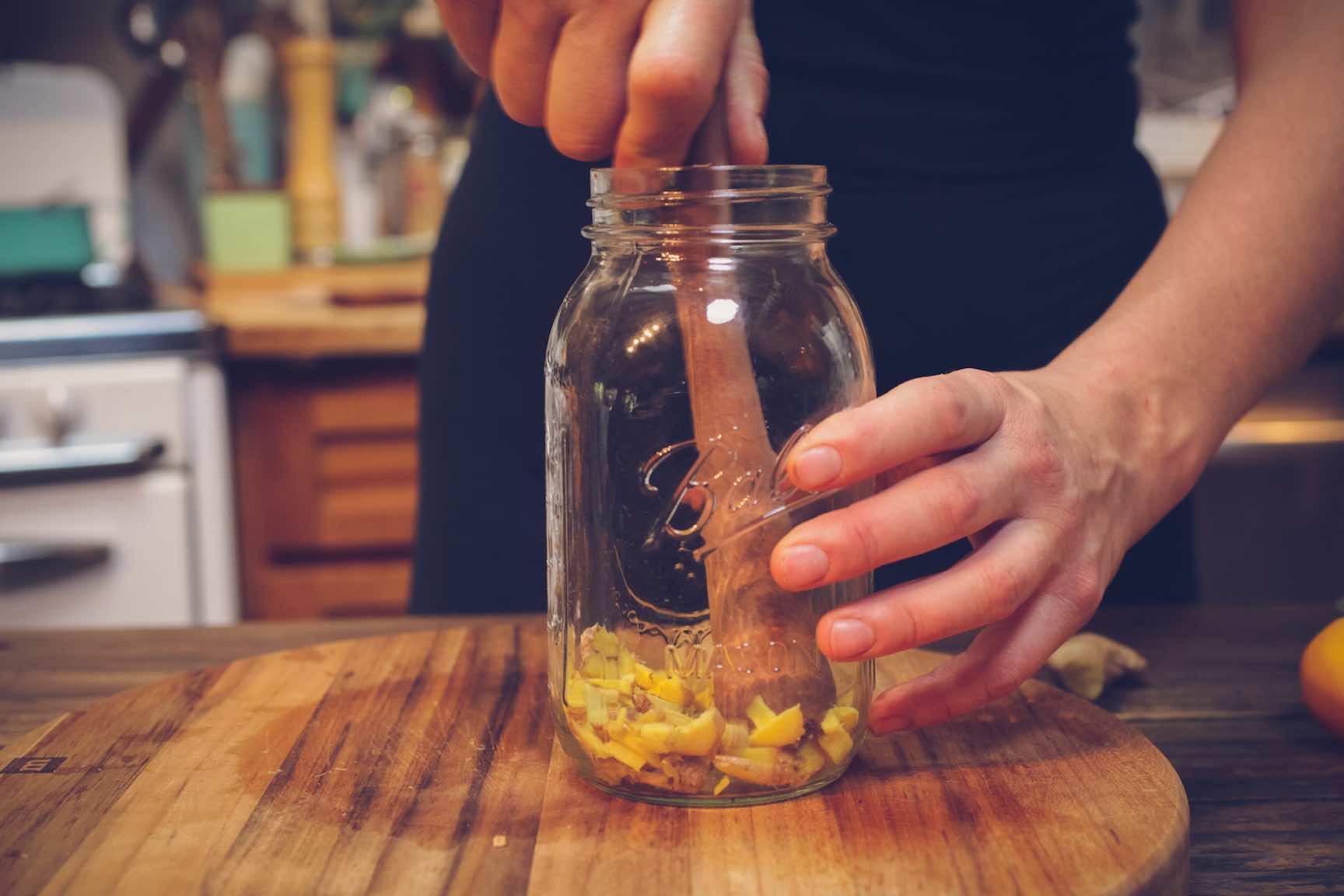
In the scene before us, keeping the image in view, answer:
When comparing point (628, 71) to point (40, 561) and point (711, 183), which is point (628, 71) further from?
point (40, 561)

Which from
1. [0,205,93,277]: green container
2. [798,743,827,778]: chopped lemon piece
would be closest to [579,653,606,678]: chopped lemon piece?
[798,743,827,778]: chopped lemon piece

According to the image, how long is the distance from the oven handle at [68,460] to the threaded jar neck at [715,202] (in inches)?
50.3

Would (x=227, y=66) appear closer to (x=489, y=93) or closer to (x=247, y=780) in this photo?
(x=489, y=93)

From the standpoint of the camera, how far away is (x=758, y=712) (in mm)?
623

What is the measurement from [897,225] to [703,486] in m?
0.45

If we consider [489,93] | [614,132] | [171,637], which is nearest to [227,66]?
[489,93]

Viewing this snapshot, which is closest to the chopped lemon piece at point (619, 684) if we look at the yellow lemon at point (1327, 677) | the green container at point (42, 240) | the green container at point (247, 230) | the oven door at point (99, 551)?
the yellow lemon at point (1327, 677)

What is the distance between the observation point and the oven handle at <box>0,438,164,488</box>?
5.64 ft

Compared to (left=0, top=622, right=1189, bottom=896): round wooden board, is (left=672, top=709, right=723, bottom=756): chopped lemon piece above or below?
above

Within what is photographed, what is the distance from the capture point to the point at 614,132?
0.68 metres

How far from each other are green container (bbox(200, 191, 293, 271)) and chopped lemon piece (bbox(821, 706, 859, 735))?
6.80 feet

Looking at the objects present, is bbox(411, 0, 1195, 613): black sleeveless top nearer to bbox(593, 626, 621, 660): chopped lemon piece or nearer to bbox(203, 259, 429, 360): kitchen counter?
bbox(593, 626, 621, 660): chopped lemon piece

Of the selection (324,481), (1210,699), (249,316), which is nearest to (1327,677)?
(1210,699)

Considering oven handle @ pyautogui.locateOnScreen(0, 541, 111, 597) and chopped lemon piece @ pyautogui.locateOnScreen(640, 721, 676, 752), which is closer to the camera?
chopped lemon piece @ pyautogui.locateOnScreen(640, 721, 676, 752)
